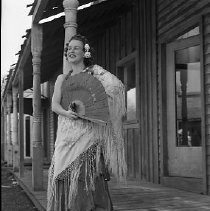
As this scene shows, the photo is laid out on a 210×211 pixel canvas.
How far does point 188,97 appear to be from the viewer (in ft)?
20.7

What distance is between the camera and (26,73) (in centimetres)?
1130

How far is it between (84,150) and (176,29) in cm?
346

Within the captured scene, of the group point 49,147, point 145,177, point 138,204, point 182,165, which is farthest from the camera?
point 49,147

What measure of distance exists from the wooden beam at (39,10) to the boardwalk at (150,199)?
2392 mm

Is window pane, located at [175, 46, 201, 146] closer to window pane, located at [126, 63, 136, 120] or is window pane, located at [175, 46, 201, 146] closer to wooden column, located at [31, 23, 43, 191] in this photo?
window pane, located at [126, 63, 136, 120]

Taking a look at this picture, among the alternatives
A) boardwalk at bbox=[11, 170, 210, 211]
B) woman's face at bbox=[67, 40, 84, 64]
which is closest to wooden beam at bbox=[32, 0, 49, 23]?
woman's face at bbox=[67, 40, 84, 64]

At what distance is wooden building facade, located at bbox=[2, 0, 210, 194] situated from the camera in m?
5.16

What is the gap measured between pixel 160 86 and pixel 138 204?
2345mm

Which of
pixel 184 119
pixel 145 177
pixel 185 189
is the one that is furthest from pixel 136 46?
pixel 185 189

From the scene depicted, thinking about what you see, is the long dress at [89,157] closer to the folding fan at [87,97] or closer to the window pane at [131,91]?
the folding fan at [87,97]

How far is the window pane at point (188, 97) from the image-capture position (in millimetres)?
6125

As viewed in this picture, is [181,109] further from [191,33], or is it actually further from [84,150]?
[84,150]

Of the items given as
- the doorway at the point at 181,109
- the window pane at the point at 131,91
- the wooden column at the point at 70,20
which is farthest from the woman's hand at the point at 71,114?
the window pane at the point at 131,91

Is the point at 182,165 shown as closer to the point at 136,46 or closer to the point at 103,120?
the point at 136,46
